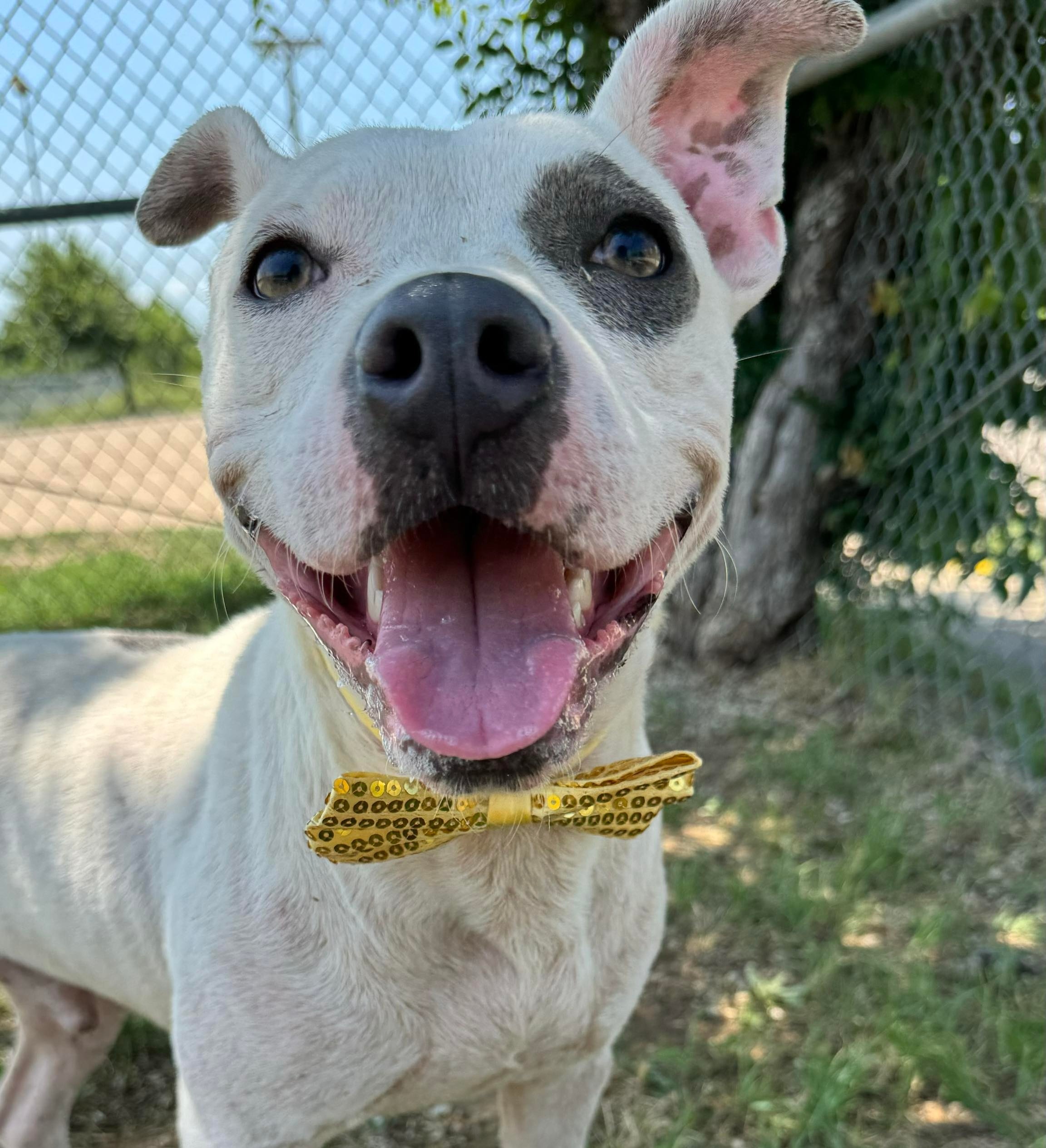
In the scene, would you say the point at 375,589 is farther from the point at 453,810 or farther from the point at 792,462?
the point at 792,462

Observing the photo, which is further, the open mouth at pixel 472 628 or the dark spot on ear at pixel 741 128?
the dark spot on ear at pixel 741 128

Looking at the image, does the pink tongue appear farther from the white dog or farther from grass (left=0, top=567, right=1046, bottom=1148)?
grass (left=0, top=567, right=1046, bottom=1148)

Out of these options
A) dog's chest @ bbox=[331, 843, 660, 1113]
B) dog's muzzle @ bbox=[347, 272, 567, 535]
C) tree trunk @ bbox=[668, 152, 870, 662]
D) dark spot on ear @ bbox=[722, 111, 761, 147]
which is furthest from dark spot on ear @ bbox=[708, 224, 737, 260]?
tree trunk @ bbox=[668, 152, 870, 662]

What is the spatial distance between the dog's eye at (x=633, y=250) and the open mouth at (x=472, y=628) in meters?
0.45

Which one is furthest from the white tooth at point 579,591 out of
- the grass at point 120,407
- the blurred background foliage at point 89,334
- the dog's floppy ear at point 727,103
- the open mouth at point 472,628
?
the grass at point 120,407

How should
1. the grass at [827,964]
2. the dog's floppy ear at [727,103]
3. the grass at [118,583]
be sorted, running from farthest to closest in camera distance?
the grass at [118,583] → the grass at [827,964] → the dog's floppy ear at [727,103]

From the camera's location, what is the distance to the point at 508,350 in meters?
1.13

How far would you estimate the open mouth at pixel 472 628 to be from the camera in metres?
1.25

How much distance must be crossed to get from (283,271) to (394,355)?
0.50m

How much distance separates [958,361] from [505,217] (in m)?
3.13

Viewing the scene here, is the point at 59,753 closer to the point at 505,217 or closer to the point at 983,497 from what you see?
the point at 505,217

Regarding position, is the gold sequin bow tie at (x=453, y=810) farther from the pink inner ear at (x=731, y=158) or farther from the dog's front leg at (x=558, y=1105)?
the pink inner ear at (x=731, y=158)

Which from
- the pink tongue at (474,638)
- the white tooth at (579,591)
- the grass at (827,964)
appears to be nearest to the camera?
the pink tongue at (474,638)

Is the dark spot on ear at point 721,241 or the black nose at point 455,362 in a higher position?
the black nose at point 455,362
